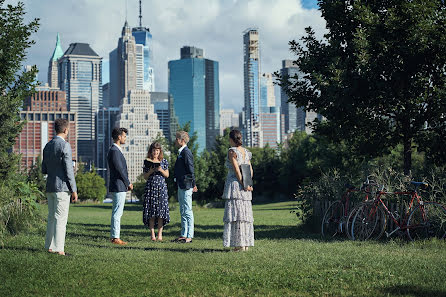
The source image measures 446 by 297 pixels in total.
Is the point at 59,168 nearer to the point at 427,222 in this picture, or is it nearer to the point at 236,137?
the point at 236,137

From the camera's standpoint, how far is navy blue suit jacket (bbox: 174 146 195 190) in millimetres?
11250

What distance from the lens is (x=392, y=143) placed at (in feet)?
45.2

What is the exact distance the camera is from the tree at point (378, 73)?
12320mm

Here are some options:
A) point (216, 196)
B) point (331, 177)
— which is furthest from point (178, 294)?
point (216, 196)

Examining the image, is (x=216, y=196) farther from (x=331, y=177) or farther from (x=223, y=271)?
(x=223, y=271)

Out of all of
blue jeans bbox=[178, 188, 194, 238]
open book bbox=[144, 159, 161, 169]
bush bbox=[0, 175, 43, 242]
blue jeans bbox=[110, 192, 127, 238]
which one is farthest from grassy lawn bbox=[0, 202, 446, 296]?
open book bbox=[144, 159, 161, 169]

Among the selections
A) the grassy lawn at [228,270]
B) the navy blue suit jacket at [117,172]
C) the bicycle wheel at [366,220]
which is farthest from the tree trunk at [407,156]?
the navy blue suit jacket at [117,172]

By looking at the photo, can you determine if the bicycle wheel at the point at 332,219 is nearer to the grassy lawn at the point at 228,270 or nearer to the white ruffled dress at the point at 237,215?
the grassy lawn at the point at 228,270

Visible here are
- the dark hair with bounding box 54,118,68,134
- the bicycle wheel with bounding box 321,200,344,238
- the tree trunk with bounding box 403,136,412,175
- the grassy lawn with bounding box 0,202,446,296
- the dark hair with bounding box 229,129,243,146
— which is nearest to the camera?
the grassy lawn with bounding box 0,202,446,296

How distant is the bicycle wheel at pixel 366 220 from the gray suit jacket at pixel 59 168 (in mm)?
5320

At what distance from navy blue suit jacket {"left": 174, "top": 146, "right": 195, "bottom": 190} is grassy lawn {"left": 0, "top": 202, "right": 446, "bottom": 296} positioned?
1672mm

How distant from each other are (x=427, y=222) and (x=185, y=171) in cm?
463

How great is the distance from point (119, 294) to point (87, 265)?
172 cm

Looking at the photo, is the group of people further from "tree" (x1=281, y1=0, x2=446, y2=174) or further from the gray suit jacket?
"tree" (x1=281, y1=0, x2=446, y2=174)
